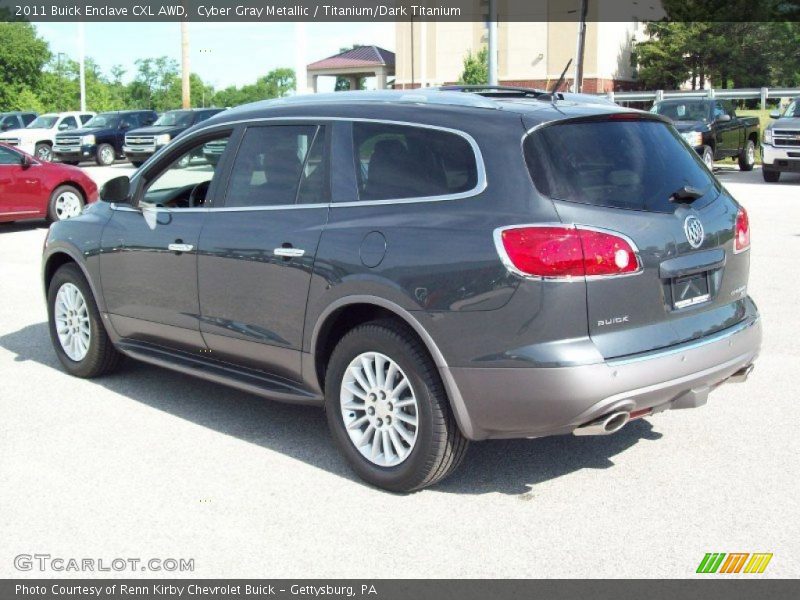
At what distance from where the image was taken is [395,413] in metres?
4.88

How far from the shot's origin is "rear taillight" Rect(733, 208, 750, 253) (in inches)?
203

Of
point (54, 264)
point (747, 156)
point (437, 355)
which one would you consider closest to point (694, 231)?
point (437, 355)

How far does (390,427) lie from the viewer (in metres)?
4.93

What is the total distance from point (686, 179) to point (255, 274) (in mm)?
2249

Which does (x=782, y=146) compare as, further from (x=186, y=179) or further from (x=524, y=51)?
(x=524, y=51)

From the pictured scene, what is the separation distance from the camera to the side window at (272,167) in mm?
5453

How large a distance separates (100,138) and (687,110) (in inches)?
768

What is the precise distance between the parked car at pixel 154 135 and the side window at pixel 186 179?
83.4 feet

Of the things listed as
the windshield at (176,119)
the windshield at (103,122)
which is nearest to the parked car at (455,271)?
the windshield at (176,119)

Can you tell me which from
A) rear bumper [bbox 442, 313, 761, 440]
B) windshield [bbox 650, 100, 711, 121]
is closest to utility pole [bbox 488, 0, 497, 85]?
windshield [bbox 650, 100, 711, 121]

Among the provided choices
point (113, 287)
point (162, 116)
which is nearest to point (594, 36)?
point (162, 116)

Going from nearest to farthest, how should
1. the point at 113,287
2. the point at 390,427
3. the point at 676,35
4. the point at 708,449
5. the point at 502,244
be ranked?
the point at 502,244
the point at 390,427
the point at 708,449
the point at 113,287
the point at 676,35

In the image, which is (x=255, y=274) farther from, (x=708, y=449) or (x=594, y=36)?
(x=594, y=36)

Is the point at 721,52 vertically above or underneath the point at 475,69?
above
